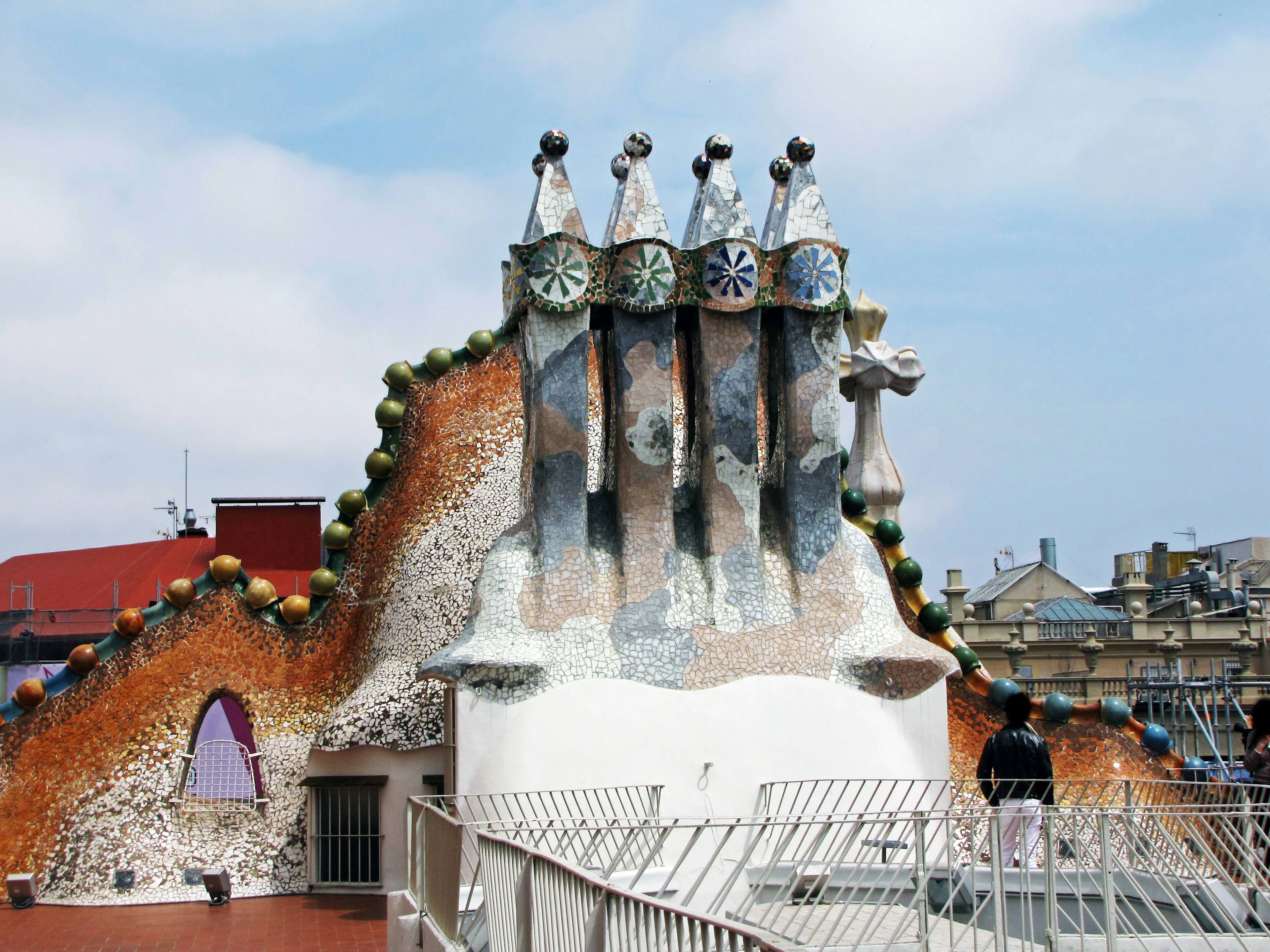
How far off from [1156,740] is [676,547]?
5.17 metres

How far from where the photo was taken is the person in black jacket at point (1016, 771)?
7426 mm

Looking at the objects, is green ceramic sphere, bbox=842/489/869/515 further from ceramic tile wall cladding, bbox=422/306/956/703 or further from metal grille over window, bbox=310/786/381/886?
metal grille over window, bbox=310/786/381/886

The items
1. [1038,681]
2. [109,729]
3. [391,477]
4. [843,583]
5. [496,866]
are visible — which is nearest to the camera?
[496,866]

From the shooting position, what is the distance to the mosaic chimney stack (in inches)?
365

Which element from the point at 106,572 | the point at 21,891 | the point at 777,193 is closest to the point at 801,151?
the point at 777,193

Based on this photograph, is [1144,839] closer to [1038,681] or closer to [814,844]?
[814,844]

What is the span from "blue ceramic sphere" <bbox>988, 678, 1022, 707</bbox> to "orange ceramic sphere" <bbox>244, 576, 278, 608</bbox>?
6488 millimetres

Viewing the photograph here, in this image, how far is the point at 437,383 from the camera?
13.1 meters

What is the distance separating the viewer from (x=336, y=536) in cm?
1287

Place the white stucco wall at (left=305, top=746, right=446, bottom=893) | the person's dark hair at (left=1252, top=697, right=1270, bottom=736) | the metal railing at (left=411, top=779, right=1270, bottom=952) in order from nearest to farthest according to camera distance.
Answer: the metal railing at (left=411, top=779, right=1270, bottom=952) → the person's dark hair at (left=1252, top=697, right=1270, bottom=736) → the white stucco wall at (left=305, top=746, right=446, bottom=893)

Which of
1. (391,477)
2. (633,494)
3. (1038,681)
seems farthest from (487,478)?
(1038,681)

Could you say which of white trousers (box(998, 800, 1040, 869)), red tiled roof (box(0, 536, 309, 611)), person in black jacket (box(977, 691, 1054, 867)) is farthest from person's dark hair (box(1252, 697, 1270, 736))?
red tiled roof (box(0, 536, 309, 611))

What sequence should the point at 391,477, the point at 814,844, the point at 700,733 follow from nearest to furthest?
the point at 814,844 < the point at 700,733 < the point at 391,477

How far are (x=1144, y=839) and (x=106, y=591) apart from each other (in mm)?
18458
